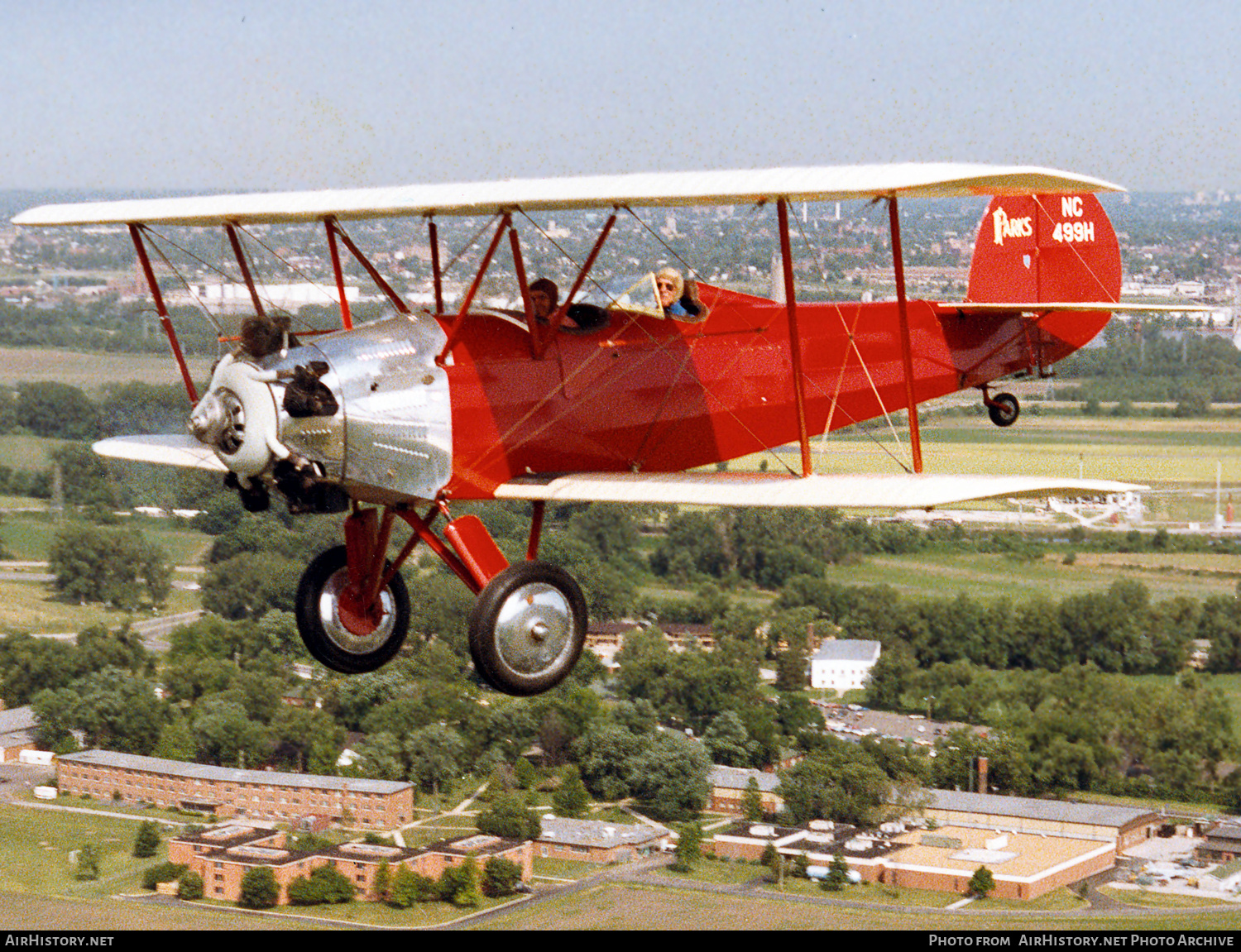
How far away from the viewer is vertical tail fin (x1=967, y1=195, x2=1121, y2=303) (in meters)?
18.1

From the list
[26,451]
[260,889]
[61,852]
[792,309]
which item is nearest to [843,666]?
[260,889]

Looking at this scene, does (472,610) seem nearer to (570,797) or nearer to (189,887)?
(189,887)

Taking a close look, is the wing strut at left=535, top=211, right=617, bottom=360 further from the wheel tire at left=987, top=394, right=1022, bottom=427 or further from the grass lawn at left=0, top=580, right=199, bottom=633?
the grass lawn at left=0, top=580, right=199, bottom=633

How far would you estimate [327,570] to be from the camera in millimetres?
13406

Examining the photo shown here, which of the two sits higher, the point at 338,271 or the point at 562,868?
the point at 338,271

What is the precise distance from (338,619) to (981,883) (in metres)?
39.6

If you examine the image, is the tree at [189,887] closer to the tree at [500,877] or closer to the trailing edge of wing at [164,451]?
the tree at [500,877]

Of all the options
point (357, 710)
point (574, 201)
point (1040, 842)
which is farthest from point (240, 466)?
point (357, 710)

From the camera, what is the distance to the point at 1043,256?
715 inches

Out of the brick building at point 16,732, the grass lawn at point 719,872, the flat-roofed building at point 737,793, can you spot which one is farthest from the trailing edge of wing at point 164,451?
the brick building at point 16,732

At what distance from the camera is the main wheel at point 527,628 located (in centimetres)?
1209

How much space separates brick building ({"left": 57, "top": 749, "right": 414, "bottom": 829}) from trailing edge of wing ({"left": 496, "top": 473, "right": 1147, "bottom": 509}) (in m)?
43.7

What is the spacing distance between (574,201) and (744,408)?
277cm
